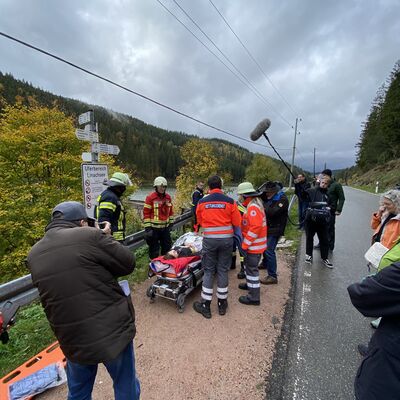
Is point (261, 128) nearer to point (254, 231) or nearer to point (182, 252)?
point (254, 231)

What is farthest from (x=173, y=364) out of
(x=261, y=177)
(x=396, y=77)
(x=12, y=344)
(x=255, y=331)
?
(x=396, y=77)

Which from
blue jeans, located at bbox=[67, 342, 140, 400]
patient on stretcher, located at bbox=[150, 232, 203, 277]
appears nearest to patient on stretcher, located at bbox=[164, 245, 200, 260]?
patient on stretcher, located at bbox=[150, 232, 203, 277]

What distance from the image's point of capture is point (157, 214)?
485 centimetres

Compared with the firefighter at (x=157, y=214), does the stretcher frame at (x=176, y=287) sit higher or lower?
lower

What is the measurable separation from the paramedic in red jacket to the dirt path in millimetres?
269

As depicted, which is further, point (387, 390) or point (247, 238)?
point (247, 238)

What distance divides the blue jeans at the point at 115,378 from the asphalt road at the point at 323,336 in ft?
4.67

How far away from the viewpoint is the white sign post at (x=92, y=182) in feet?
14.8

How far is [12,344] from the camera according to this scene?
9.47ft

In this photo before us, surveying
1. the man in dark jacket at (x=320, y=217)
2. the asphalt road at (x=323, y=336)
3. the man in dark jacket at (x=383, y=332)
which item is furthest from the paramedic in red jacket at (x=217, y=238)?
the man in dark jacket at (x=320, y=217)

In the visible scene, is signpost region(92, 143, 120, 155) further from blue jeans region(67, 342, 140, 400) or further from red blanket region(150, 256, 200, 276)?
blue jeans region(67, 342, 140, 400)

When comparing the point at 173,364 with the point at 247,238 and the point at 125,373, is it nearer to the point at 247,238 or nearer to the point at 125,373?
the point at 125,373

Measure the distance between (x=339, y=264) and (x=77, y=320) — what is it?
559cm

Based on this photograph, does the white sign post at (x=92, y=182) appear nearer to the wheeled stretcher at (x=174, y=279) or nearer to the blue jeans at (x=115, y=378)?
the wheeled stretcher at (x=174, y=279)
